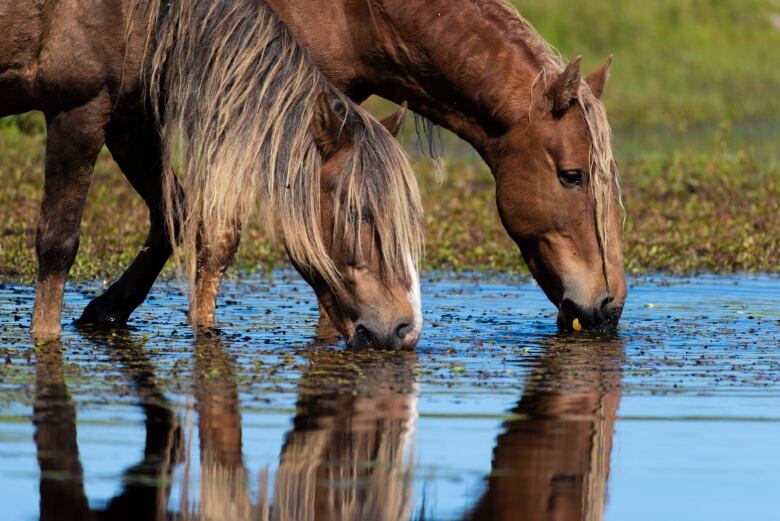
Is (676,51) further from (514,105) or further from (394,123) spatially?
(394,123)

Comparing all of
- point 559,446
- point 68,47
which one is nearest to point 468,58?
point 68,47

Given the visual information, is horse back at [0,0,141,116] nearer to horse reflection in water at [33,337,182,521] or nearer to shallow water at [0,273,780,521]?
shallow water at [0,273,780,521]

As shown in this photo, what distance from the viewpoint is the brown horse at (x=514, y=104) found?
22.2 feet

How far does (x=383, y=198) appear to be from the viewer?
5.92 m

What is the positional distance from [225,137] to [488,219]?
545 cm

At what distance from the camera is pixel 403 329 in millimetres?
5957

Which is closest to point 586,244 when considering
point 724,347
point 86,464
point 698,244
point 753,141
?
point 724,347

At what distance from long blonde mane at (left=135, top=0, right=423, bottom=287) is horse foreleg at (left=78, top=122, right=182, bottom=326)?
46 cm

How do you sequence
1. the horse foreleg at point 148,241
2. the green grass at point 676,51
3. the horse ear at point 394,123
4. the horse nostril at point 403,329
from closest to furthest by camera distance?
the horse nostril at point 403,329, the horse ear at point 394,123, the horse foreleg at point 148,241, the green grass at point 676,51

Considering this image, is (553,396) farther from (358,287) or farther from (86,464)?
(86,464)

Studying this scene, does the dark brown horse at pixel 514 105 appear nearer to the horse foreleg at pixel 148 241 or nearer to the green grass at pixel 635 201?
the horse foreleg at pixel 148 241

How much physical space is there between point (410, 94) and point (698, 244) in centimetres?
388

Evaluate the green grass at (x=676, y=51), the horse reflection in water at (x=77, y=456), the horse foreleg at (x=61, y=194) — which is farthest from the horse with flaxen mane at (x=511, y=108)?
the green grass at (x=676, y=51)

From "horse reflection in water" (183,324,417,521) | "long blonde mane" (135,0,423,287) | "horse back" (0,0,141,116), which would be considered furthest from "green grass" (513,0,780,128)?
"horse reflection in water" (183,324,417,521)
